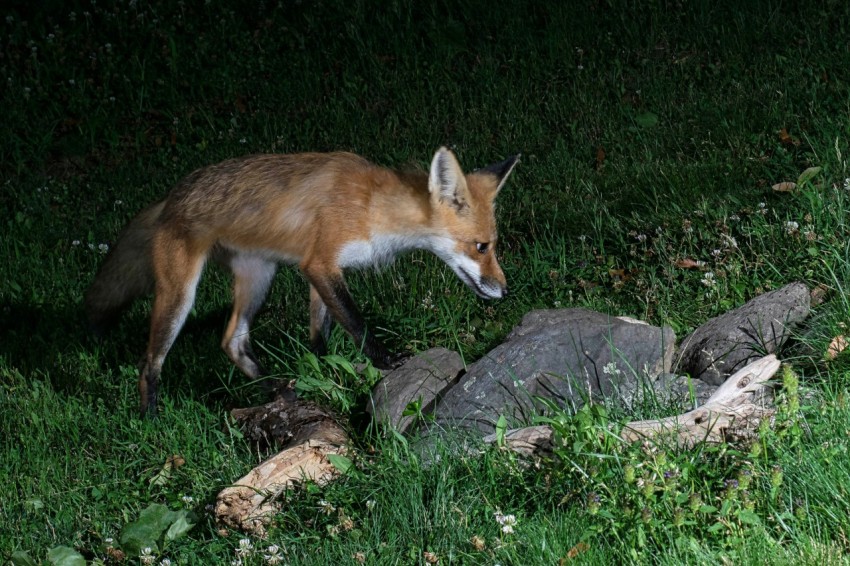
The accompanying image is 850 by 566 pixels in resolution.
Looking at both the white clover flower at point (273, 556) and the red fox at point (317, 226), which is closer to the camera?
the white clover flower at point (273, 556)

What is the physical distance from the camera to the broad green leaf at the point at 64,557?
15.1ft

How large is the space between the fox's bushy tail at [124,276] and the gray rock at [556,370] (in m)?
2.57

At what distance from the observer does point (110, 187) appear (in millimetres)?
9984

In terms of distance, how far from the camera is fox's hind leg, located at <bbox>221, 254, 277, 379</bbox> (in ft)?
22.1

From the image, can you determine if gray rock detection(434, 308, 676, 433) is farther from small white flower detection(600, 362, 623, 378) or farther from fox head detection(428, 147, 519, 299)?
fox head detection(428, 147, 519, 299)

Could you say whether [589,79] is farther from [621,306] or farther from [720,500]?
[720,500]

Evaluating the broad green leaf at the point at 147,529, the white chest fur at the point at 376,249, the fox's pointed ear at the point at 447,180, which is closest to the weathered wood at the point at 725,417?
the broad green leaf at the point at 147,529

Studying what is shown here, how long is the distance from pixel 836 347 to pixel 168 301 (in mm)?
3865

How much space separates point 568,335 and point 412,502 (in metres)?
1.54

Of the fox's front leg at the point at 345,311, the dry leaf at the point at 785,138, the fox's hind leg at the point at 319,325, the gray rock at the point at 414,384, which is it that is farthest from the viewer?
the dry leaf at the point at 785,138

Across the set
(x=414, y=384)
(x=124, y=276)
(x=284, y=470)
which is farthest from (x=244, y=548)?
(x=124, y=276)

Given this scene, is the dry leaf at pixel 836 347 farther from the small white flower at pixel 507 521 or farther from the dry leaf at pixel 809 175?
the dry leaf at pixel 809 175

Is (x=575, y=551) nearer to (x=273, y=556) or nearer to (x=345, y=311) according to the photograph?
(x=273, y=556)

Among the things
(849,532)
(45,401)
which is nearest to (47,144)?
(45,401)
